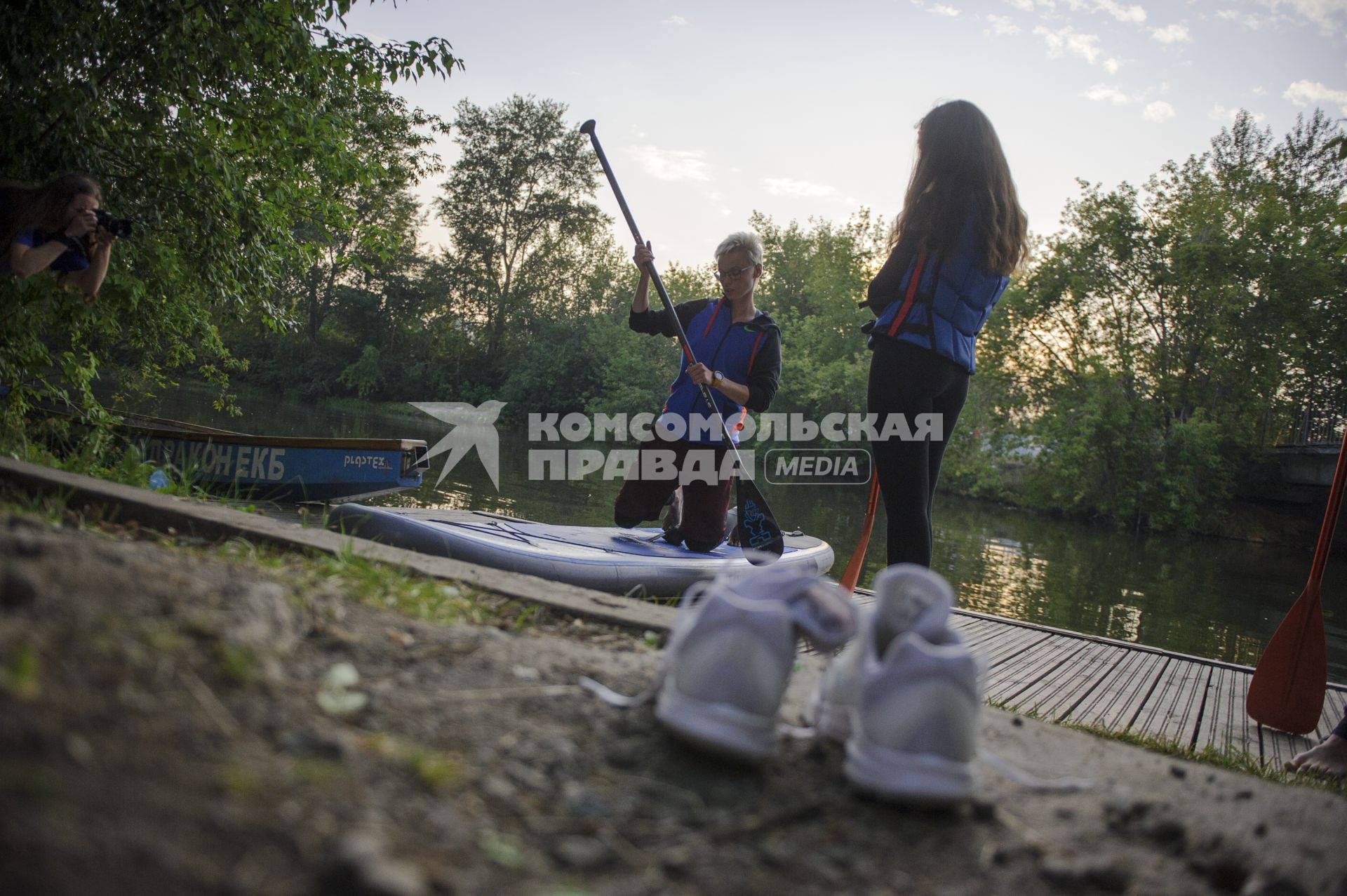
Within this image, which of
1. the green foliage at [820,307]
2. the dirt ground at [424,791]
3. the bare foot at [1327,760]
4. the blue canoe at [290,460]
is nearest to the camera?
the dirt ground at [424,791]

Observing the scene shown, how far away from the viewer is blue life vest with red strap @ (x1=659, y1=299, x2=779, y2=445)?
488cm

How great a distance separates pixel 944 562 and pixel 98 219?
1061 cm

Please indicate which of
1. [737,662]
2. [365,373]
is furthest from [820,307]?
[737,662]

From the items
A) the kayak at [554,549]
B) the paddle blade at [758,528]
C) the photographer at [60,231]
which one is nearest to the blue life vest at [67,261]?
the photographer at [60,231]

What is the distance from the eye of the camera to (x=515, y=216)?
3747 cm

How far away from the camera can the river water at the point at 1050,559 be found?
29.2ft

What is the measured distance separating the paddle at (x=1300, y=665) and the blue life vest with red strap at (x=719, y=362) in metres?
2.91

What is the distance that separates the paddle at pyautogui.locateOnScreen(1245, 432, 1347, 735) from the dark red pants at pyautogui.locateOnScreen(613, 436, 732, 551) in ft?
9.54

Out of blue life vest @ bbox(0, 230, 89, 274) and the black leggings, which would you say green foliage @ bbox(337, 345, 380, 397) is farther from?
the black leggings

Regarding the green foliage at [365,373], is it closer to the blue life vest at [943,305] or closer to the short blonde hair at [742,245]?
the short blonde hair at [742,245]

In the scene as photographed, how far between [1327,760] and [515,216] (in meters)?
37.8

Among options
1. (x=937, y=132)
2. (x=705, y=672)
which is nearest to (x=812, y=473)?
(x=937, y=132)

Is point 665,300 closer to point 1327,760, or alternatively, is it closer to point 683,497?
point 683,497

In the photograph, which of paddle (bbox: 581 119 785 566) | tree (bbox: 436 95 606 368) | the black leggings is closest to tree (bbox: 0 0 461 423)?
paddle (bbox: 581 119 785 566)
